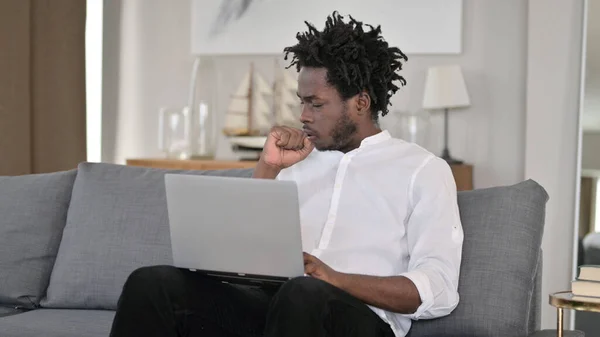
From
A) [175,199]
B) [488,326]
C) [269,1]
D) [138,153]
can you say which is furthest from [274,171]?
[138,153]

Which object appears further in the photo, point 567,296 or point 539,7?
point 539,7

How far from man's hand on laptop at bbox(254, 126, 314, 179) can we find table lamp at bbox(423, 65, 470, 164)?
6.95 ft

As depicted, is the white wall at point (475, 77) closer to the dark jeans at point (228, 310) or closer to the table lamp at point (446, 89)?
the table lamp at point (446, 89)

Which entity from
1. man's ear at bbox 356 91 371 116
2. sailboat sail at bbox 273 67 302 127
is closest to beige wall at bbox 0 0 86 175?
sailboat sail at bbox 273 67 302 127

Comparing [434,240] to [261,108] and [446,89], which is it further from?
[261,108]

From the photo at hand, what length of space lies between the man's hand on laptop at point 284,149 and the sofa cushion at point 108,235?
9.5 inches

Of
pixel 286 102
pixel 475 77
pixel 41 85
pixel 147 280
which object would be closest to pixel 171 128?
pixel 286 102

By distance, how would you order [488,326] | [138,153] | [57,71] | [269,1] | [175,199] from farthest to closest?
[138,153] < [269,1] < [57,71] < [488,326] < [175,199]

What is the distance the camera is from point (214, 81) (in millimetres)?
5074

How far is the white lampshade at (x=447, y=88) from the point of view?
14.5 feet

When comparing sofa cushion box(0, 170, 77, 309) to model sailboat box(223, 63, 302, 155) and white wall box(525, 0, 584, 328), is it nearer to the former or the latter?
model sailboat box(223, 63, 302, 155)

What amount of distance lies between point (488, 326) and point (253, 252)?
1.94 ft

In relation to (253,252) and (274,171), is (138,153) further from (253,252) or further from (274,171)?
(253,252)

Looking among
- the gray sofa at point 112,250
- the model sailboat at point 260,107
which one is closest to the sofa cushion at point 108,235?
the gray sofa at point 112,250
